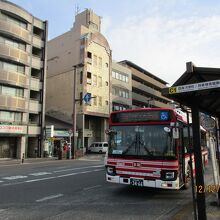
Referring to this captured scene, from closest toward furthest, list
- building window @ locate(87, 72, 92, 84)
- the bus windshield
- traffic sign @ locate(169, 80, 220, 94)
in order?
traffic sign @ locate(169, 80, 220, 94) → the bus windshield → building window @ locate(87, 72, 92, 84)

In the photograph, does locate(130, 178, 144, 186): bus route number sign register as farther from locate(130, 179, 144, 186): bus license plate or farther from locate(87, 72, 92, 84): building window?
locate(87, 72, 92, 84): building window

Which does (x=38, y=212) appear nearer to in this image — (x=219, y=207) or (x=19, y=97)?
(x=219, y=207)

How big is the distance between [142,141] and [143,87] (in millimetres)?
62531

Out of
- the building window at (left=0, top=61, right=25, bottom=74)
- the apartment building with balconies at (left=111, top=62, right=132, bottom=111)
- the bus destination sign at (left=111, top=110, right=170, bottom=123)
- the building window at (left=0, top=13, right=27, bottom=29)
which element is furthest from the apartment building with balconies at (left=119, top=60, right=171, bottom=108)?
the bus destination sign at (left=111, top=110, right=170, bottom=123)

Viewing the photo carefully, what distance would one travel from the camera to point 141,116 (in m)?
9.45

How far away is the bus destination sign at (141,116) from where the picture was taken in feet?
29.8

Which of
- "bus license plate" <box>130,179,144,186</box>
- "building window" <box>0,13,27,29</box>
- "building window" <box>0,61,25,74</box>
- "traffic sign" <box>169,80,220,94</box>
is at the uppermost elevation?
"building window" <box>0,13,27,29</box>

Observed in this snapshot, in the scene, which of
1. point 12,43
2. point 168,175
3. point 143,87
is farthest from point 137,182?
point 143,87

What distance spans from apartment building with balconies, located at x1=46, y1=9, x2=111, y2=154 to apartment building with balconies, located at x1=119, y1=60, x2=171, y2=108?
11.9 m

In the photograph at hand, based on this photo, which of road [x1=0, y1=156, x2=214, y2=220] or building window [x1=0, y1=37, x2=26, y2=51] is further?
building window [x1=0, y1=37, x2=26, y2=51]

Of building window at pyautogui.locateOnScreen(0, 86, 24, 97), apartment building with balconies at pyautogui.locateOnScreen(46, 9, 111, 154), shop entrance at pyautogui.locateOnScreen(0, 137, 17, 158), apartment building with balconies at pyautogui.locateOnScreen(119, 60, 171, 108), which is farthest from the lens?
apartment building with balconies at pyautogui.locateOnScreen(119, 60, 171, 108)

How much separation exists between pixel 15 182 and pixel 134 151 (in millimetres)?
5976

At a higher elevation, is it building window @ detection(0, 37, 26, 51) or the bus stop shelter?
building window @ detection(0, 37, 26, 51)

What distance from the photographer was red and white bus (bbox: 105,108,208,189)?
339 inches
